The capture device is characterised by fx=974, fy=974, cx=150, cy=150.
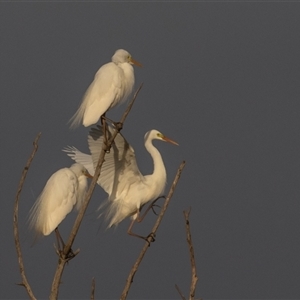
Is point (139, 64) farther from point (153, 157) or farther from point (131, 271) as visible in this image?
point (131, 271)

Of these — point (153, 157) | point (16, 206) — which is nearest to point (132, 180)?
point (153, 157)

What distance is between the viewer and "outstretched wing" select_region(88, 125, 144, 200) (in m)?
9.45

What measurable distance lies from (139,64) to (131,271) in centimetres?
324

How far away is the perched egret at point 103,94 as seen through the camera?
9648 mm

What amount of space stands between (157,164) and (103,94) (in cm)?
113

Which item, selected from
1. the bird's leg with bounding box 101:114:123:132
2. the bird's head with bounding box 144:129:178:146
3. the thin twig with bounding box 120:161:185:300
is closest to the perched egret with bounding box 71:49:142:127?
the bird's leg with bounding box 101:114:123:132

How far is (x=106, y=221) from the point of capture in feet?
34.1

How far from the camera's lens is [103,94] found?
384 inches

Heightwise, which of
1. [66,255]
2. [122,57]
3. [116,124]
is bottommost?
[66,255]

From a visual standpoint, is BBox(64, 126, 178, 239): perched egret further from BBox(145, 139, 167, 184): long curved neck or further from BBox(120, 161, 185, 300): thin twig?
BBox(120, 161, 185, 300): thin twig

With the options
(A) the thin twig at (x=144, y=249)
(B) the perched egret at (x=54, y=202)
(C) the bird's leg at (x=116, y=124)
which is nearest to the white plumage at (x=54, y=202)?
(B) the perched egret at (x=54, y=202)

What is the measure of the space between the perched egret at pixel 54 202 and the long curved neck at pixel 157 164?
3.07ft

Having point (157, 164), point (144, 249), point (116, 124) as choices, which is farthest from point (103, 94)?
point (144, 249)

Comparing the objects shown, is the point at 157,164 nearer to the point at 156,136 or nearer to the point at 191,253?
the point at 156,136
